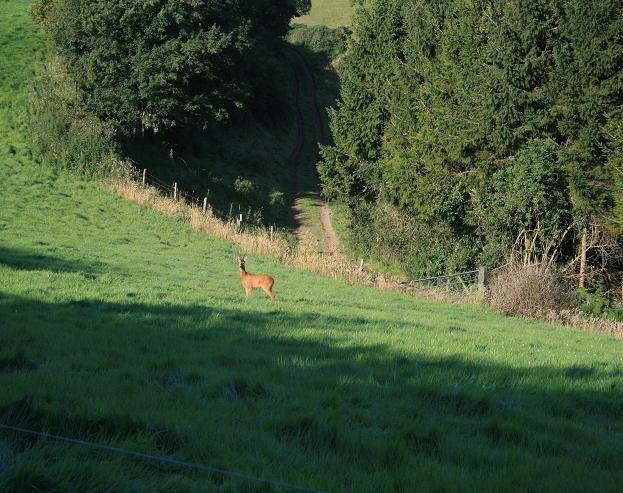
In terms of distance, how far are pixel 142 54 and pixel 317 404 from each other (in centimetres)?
4166


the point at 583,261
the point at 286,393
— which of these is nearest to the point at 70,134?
the point at 583,261

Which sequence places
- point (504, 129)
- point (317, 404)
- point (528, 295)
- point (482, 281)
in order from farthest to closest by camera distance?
1. point (504, 129)
2. point (482, 281)
3. point (528, 295)
4. point (317, 404)

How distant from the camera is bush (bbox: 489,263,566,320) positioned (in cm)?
2436

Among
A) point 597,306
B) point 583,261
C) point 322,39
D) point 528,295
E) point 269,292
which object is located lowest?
point 597,306

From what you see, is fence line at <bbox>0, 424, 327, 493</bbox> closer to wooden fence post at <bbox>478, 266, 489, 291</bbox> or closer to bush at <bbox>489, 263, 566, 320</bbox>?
bush at <bbox>489, 263, 566, 320</bbox>

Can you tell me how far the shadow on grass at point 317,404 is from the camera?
245 inches

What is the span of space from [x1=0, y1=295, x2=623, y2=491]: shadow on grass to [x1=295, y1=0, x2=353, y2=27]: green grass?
105 meters

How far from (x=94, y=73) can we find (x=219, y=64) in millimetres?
8748

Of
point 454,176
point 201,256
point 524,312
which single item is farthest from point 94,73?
point 524,312

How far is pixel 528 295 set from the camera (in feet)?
80.2

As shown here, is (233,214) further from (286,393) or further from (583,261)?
(286,393)

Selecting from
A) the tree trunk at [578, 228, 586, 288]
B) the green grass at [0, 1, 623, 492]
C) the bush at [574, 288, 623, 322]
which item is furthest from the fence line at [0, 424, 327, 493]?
the tree trunk at [578, 228, 586, 288]

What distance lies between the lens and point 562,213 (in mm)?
33094

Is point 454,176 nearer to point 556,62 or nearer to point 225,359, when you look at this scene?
point 556,62
